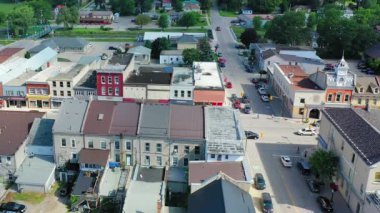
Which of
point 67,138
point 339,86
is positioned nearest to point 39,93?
point 67,138

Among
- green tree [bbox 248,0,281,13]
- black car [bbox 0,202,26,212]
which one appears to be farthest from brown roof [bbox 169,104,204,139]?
green tree [bbox 248,0,281,13]

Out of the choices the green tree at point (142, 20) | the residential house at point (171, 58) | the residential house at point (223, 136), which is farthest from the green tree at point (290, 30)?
the residential house at point (223, 136)

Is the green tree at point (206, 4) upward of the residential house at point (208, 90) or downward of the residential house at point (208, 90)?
upward

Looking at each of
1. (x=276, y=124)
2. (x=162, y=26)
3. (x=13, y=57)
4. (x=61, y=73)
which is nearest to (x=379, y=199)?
(x=276, y=124)

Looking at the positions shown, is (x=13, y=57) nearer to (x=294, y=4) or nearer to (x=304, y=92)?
(x=304, y=92)

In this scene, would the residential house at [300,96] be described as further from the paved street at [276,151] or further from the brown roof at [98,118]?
the brown roof at [98,118]

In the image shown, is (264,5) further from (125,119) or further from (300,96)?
(125,119)
